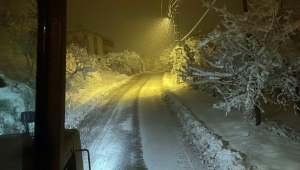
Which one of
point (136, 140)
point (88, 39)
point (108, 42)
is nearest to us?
point (136, 140)

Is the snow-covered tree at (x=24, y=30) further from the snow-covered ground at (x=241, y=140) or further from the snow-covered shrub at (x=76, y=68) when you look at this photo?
the snow-covered shrub at (x=76, y=68)

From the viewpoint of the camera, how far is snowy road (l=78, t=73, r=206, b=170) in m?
7.60

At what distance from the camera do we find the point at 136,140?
32.6 ft

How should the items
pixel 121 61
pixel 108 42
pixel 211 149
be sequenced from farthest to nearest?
pixel 108 42 < pixel 121 61 < pixel 211 149

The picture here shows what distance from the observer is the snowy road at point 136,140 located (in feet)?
24.9

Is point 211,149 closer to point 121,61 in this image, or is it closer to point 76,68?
point 76,68

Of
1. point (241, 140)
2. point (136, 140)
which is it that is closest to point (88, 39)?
point (136, 140)

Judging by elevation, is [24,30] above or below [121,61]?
below

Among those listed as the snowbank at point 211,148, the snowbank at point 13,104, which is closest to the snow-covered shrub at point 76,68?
the snowbank at point 211,148

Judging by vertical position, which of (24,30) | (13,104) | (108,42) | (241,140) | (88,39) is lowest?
(241,140)

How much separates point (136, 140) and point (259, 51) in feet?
15.7

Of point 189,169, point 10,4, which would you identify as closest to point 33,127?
point 10,4

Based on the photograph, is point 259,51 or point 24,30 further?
point 259,51

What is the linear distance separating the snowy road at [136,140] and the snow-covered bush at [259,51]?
7.73 feet
